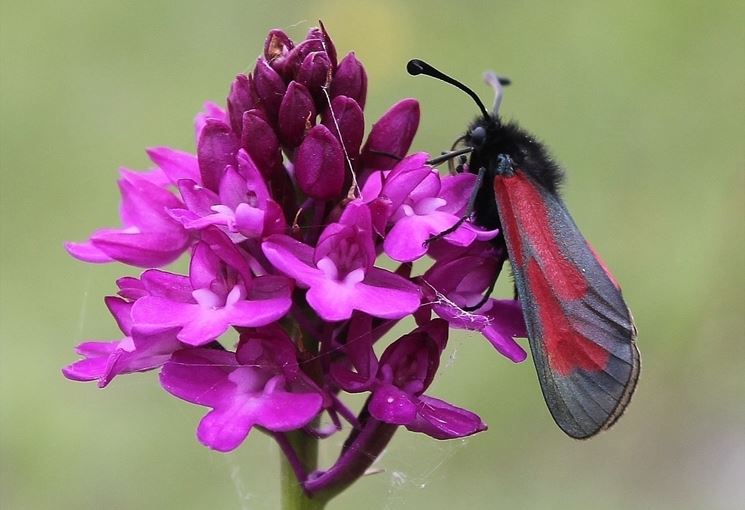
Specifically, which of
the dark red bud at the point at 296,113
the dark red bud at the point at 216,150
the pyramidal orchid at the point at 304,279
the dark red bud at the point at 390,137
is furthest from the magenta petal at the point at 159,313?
the dark red bud at the point at 390,137

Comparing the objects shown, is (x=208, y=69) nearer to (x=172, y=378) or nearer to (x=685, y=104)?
(x=685, y=104)

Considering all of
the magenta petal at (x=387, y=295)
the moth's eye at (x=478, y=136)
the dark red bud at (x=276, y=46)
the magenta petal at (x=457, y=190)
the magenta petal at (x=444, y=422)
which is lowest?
the magenta petal at (x=444, y=422)

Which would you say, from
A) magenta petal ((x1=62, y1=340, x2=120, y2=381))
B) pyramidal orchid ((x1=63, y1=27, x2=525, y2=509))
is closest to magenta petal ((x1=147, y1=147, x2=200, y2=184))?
pyramidal orchid ((x1=63, y1=27, x2=525, y2=509))

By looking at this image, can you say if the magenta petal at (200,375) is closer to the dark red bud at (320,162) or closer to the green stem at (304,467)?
the green stem at (304,467)

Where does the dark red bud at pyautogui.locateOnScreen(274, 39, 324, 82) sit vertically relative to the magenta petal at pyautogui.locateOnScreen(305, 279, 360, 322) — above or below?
above

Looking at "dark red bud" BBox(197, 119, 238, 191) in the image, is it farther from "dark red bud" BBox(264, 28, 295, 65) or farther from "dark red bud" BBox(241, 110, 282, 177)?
"dark red bud" BBox(264, 28, 295, 65)

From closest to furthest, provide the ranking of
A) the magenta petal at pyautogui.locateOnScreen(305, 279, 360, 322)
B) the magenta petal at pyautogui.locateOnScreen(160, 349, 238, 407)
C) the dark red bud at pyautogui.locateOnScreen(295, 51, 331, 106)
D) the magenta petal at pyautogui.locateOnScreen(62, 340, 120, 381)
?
1. the magenta petal at pyautogui.locateOnScreen(305, 279, 360, 322)
2. the magenta petal at pyautogui.locateOnScreen(160, 349, 238, 407)
3. the magenta petal at pyautogui.locateOnScreen(62, 340, 120, 381)
4. the dark red bud at pyautogui.locateOnScreen(295, 51, 331, 106)

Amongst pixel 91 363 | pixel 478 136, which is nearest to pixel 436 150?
pixel 478 136

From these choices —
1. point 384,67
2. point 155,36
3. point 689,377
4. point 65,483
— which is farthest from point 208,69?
point 689,377
